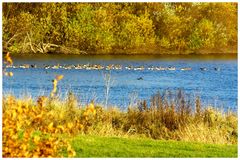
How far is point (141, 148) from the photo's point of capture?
8.91 meters

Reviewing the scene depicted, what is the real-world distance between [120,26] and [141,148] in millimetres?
36904

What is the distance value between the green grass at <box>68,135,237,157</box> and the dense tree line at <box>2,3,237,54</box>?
27.1 metres

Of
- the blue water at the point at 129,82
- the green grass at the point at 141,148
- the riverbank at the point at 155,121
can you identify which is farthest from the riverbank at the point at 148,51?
the green grass at the point at 141,148

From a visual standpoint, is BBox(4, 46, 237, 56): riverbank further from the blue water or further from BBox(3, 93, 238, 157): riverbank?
BBox(3, 93, 238, 157): riverbank

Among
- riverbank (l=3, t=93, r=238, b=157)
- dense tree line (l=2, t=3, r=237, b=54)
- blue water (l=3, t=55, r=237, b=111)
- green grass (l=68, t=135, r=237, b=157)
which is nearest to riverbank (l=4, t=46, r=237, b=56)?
dense tree line (l=2, t=3, r=237, b=54)

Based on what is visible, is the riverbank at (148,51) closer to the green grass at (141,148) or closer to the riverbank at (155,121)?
the riverbank at (155,121)

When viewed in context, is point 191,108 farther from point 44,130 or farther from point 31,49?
point 31,49

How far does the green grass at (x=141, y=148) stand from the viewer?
332 inches

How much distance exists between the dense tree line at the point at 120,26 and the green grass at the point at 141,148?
27115 mm

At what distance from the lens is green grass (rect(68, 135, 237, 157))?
8.44m

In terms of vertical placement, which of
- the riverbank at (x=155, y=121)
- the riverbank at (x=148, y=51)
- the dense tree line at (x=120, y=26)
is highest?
the dense tree line at (x=120, y=26)

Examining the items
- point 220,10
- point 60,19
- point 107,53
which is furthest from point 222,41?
point 60,19

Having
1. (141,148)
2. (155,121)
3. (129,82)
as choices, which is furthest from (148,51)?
(141,148)

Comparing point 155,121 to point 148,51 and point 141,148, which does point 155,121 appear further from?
point 148,51
